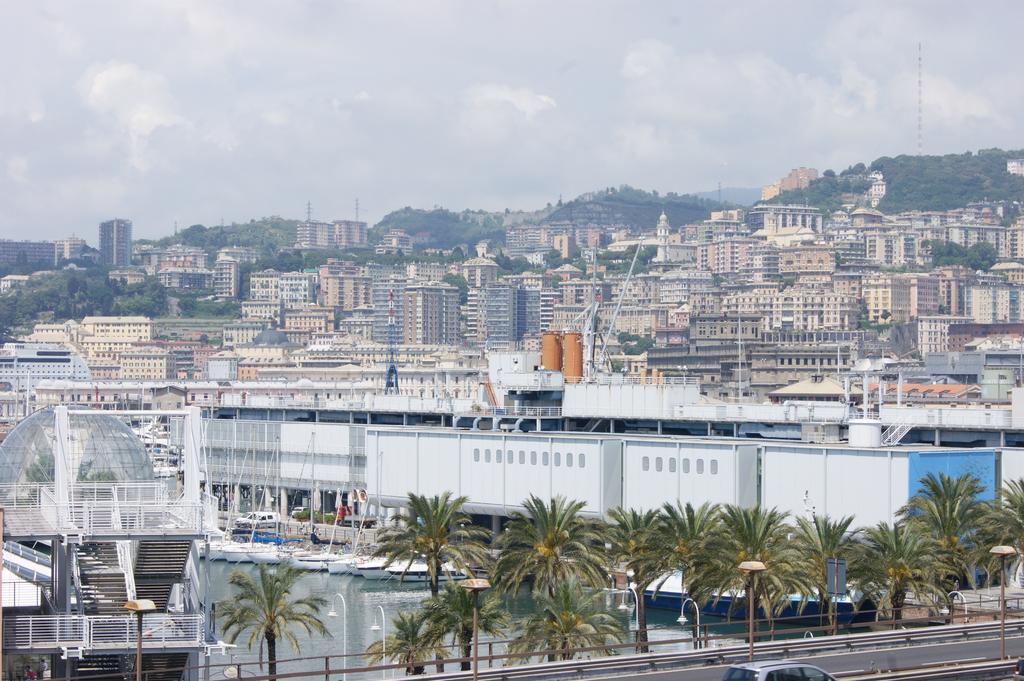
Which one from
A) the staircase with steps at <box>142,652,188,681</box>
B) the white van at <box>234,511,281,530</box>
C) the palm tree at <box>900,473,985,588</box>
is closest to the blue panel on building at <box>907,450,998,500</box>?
the palm tree at <box>900,473,985,588</box>

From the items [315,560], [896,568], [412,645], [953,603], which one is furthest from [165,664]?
[315,560]

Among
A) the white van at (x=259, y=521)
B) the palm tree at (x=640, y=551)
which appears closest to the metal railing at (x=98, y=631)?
the palm tree at (x=640, y=551)

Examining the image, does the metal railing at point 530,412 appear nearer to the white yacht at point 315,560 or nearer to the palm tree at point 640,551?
the white yacht at point 315,560

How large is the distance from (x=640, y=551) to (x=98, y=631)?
692 inches

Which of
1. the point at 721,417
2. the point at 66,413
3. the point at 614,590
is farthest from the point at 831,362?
the point at 66,413

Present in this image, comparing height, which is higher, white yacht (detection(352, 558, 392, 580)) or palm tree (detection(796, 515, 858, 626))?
palm tree (detection(796, 515, 858, 626))

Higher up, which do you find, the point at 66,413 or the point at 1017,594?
the point at 66,413

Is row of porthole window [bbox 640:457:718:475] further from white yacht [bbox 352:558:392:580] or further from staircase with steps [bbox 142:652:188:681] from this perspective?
staircase with steps [bbox 142:652:188:681]

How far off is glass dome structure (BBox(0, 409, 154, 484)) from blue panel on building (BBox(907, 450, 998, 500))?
2476 cm

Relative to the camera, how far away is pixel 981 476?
2114 inches

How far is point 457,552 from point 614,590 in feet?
36.3

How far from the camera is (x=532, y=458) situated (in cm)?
6366

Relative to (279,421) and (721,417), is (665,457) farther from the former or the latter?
(279,421)

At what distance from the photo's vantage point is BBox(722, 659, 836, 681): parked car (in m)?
25.1
